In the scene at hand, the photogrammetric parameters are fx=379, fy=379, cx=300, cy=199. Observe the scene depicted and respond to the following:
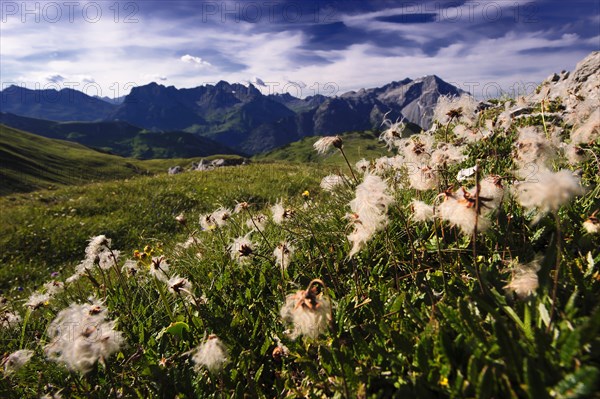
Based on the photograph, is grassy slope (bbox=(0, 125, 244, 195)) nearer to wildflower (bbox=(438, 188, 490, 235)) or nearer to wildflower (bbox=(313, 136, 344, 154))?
wildflower (bbox=(313, 136, 344, 154))

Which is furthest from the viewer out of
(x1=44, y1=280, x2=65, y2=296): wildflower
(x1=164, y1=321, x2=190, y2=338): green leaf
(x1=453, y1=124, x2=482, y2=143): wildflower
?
(x1=453, y1=124, x2=482, y2=143): wildflower

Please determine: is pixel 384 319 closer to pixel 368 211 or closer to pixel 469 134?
pixel 368 211

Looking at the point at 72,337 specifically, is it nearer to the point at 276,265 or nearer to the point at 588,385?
the point at 276,265

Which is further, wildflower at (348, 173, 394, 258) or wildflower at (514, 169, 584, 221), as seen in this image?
wildflower at (348, 173, 394, 258)

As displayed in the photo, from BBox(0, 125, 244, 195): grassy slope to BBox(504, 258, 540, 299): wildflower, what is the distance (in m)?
89.9

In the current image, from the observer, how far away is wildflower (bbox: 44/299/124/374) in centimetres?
295

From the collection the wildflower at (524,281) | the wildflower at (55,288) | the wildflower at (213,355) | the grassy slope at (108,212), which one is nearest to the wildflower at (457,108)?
the wildflower at (524,281)

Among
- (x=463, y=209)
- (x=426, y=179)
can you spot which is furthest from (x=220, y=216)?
(x=463, y=209)

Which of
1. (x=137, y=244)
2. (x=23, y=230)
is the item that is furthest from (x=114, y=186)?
(x=137, y=244)

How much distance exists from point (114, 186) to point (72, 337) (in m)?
18.1

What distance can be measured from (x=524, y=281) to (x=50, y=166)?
434ft

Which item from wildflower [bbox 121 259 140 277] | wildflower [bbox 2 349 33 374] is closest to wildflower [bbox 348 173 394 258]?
wildflower [bbox 2 349 33 374]

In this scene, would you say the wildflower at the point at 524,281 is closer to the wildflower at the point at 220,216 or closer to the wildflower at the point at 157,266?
the wildflower at the point at 157,266

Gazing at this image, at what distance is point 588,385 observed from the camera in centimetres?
165
